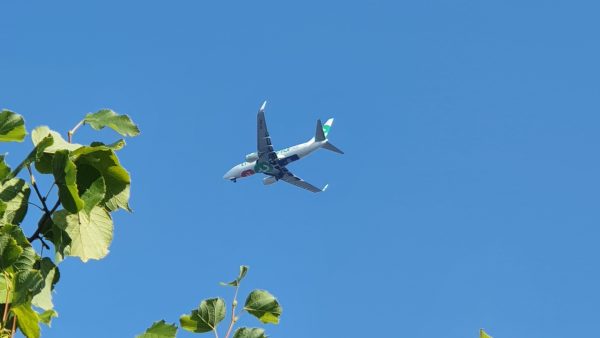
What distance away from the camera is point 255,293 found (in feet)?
6.59

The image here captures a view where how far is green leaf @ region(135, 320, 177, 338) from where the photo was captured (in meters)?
1.90

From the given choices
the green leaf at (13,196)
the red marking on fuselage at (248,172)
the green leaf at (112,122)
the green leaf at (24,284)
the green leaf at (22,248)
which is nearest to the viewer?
the green leaf at (24,284)

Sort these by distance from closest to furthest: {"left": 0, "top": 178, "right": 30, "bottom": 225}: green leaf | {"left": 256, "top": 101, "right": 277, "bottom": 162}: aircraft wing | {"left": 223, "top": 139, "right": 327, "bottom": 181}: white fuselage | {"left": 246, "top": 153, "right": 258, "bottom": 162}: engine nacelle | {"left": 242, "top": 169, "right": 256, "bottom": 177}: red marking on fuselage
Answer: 1. {"left": 0, "top": 178, "right": 30, "bottom": 225}: green leaf
2. {"left": 256, "top": 101, "right": 277, "bottom": 162}: aircraft wing
3. {"left": 223, "top": 139, "right": 327, "bottom": 181}: white fuselage
4. {"left": 246, "top": 153, "right": 258, "bottom": 162}: engine nacelle
5. {"left": 242, "top": 169, "right": 256, "bottom": 177}: red marking on fuselage

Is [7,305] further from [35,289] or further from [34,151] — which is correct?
[34,151]

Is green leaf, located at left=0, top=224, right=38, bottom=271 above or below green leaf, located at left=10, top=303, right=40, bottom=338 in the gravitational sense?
above

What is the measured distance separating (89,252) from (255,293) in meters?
0.42

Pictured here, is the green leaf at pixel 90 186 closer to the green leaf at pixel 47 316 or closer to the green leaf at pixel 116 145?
the green leaf at pixel 116 145

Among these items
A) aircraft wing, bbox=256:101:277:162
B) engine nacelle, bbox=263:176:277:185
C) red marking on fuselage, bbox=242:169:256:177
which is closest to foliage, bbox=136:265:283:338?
aircraft wing, bbox=256:101:277:162

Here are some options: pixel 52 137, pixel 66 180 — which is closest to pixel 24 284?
pixel 66 180

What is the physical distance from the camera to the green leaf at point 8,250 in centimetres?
169

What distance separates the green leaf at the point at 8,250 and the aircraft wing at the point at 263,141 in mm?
47242

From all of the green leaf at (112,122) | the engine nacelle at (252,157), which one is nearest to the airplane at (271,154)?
the engine nacelle at (252,157)

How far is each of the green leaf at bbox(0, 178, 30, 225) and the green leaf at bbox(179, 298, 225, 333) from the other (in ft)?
1.59

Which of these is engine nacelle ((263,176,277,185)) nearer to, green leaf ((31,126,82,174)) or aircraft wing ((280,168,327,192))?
aircraft wing ((280,168,327,192))
